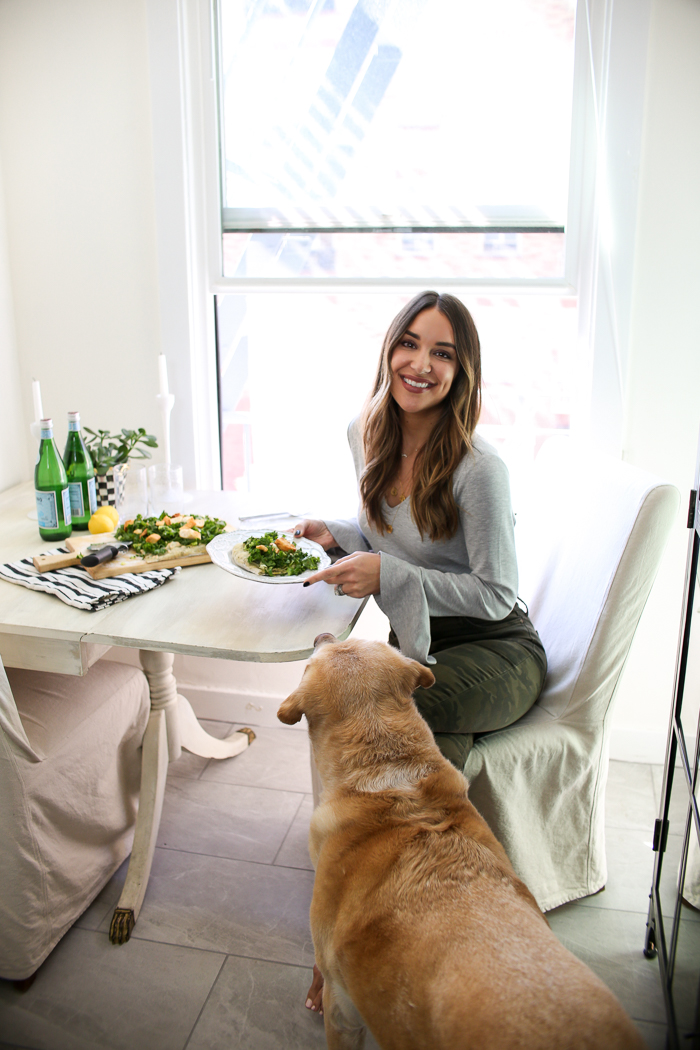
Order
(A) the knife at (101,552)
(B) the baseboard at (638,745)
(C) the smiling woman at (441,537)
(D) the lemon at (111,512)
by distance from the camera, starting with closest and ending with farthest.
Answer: (C) the smiling woman at (441,537) → (A) the knife at (101,552) → (D) the lemon at (111,512) → (B) the baseboard at (638,745)

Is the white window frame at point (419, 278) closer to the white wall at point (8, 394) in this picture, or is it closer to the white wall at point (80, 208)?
the white wall at point (80, 208)

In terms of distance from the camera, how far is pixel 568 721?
5.75ft

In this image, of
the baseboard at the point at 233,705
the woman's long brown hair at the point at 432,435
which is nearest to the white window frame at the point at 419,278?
the woman's long brown hair at the point at 432,435

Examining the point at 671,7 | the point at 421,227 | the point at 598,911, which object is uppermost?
the point at 671,7

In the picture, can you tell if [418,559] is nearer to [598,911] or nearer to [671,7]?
[598,911]

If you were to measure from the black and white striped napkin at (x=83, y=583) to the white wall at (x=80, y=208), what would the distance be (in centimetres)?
93

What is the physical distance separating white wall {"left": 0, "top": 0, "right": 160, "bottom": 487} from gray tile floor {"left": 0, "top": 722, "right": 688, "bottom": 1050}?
1.33 meters

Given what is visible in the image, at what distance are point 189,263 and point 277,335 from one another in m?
0.37

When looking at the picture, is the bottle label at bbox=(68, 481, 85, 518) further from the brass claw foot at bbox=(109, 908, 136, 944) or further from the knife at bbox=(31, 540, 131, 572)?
the brass claw foot at bbox=(109, 908, 136, 944)

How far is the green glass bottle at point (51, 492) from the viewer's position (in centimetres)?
197

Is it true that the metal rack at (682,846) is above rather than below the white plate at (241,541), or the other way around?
below

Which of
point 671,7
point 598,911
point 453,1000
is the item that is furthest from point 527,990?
Answer: point 671,7

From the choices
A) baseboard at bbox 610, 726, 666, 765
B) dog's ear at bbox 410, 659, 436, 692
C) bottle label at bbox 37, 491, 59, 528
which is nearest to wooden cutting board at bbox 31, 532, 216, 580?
bottle label at bbox 37, 491, 59, 528

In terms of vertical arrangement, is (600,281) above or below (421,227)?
below
